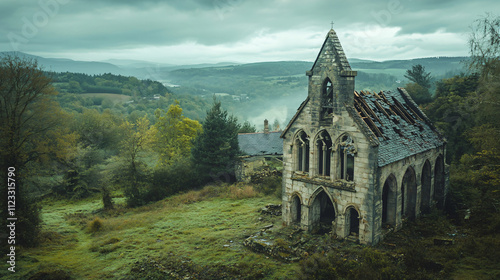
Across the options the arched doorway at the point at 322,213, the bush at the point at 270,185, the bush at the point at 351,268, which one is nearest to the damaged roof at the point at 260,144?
the bush at the point at 270,185

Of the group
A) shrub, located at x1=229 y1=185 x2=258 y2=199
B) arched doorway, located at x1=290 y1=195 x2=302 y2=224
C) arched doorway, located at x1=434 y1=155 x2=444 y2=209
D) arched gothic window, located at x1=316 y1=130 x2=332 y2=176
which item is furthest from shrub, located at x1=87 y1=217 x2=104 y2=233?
arched doorway, located at x1=434 y1=155 x2=444 y2=209

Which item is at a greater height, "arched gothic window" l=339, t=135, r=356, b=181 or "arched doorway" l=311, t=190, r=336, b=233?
"arched gothic window" l=339, t=135, r=356, b=181

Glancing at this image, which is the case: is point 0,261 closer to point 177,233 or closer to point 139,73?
point 177,233

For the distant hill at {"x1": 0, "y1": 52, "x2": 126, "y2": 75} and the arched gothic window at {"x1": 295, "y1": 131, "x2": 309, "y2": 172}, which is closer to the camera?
the arched gothic window at {"x1": 295, "y1": 131, "x2": 309, "y2": 172}

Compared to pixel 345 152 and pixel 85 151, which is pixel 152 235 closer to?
pixel 345 152

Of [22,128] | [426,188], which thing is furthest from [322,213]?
[22,128]

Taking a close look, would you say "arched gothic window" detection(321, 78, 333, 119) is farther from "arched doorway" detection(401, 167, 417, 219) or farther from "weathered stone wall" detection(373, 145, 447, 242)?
"arched doorway" detection(401, 167, 417, 219)

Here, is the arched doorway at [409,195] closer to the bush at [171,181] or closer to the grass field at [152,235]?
the grass field at [152,235]
